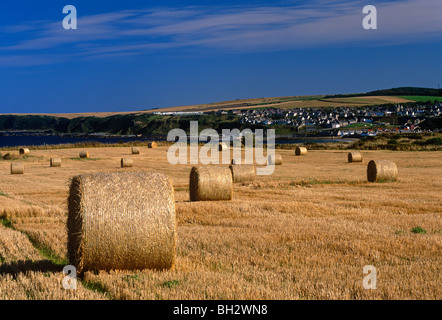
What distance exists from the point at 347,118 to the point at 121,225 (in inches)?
5788

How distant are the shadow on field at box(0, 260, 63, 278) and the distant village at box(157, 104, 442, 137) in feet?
340

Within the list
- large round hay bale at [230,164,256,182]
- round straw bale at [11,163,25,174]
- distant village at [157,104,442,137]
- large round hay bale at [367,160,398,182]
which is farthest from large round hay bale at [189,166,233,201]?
distant village at [157,104,442,137]

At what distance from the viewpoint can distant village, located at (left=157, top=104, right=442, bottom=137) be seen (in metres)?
125

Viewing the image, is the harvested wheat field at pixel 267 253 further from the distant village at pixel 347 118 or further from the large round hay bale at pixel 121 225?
the distant village at pixel 347 118

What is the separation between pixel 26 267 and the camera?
909 centimetres

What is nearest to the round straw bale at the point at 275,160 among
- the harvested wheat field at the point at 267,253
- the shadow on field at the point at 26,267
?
the harvested wheat field at the point at 267,253

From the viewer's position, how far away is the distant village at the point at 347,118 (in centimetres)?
12538

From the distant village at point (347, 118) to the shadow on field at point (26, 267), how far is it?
103699 millimetres

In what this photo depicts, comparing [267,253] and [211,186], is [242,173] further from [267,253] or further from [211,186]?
[267,253]

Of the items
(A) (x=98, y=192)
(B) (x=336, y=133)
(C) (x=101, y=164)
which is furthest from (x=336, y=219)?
(B) (x=336, y=133)

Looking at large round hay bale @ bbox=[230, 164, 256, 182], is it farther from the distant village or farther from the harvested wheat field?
the distant village

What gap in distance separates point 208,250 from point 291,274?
235 cm
